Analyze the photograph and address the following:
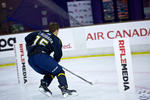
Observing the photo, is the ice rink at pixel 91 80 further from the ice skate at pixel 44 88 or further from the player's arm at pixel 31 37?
the player's arm at pixel 31 37

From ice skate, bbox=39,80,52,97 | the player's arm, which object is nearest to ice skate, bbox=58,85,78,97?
ice skate, bbox=39,80,52,97

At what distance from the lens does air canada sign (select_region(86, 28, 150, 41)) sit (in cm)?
719

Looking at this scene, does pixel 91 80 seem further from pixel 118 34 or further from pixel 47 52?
pixel 118 34

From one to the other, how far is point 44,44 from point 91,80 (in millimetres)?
1679

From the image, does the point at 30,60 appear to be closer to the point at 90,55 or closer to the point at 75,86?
the point at 75,86

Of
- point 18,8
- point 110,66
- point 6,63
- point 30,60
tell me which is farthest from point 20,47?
point 18,8

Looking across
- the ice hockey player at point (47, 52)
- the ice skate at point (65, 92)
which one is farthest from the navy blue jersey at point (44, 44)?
the ice skate at point (65, 92)

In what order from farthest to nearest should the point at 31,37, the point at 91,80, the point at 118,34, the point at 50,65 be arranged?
1. the point at 118,34
2. the point at 91,80
3. the point at 31,37
4. the point at 50,65

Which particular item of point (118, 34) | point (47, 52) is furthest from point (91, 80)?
point (118, 34)

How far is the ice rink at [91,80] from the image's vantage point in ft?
13.0

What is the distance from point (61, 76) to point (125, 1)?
8152 millimetres

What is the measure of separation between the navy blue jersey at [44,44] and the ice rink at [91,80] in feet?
2.42

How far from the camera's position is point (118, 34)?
24.3ft

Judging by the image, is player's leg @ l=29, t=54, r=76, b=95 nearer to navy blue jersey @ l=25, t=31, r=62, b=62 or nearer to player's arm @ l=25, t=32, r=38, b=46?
navy blue jersey @ l=25, t=31, r=62, b=62
